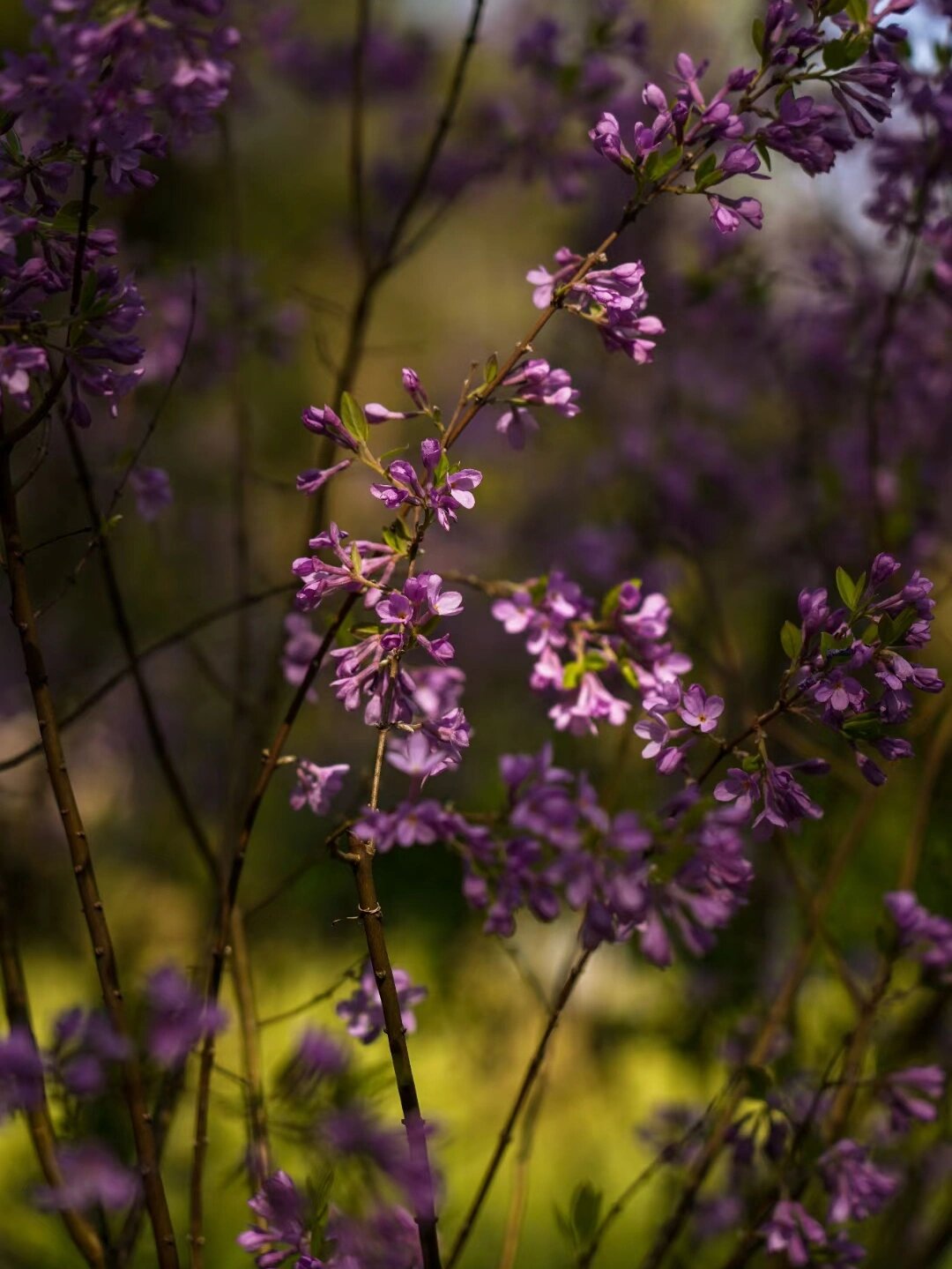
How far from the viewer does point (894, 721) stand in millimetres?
1068

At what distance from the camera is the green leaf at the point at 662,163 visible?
44.7 inches

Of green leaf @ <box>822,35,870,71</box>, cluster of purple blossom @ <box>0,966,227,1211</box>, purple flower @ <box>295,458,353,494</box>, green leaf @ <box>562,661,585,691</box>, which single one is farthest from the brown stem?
green leaf @ <box>822,35,870,71</box>

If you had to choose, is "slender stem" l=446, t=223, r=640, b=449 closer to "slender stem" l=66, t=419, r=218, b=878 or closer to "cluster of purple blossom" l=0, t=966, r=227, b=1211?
"slender stem" l=66, t=419, r=218, b=878

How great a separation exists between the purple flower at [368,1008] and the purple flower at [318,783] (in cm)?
20

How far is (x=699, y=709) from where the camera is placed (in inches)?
44.8

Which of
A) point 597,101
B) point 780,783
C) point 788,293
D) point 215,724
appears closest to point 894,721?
point 780,783

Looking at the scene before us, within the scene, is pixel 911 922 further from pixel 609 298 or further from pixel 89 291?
pixel 89 291

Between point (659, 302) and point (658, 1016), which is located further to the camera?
point (658, 1016)

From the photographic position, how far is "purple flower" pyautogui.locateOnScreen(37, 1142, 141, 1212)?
1.08 m

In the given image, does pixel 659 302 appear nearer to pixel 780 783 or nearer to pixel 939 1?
pixel 939 1

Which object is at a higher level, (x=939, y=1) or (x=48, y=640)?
(x=48, y=640)

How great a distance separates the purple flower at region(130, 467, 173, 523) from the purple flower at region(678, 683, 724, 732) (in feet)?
2.08

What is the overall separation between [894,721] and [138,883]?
142 inches

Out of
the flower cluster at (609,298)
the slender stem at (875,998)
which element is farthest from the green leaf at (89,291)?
the slender stem at (875,998)
